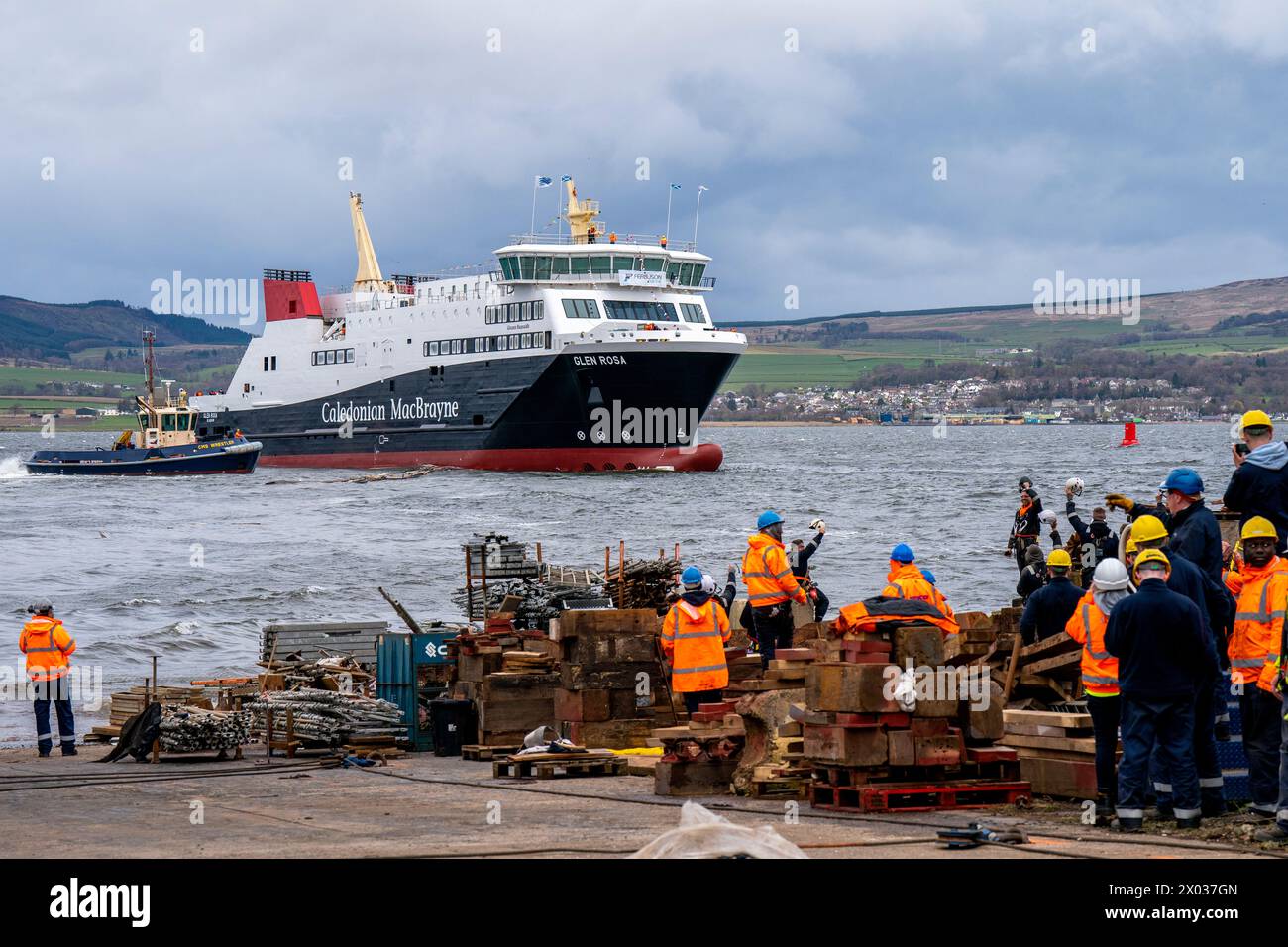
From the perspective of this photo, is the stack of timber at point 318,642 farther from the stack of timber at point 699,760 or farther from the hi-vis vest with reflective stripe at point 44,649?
the stack of timber at point 699,760

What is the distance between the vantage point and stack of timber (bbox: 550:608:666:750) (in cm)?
1220

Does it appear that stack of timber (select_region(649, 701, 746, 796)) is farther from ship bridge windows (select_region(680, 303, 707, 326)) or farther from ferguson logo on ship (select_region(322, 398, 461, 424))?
ferguson logo on ship (select_region(322, 398, 461, 424))

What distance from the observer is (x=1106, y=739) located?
8773 mm

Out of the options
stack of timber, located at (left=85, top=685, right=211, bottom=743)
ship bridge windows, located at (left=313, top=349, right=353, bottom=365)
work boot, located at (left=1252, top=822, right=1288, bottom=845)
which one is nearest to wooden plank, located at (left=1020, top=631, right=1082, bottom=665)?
work boot, located at (left=1252, top=822, right=1288, bottom=845)

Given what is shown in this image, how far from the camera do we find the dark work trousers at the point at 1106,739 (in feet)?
28.5

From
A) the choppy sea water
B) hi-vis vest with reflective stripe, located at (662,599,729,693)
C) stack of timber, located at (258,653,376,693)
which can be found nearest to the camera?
hi-vis vest with reflective stripe, located at (662,599,729,693)

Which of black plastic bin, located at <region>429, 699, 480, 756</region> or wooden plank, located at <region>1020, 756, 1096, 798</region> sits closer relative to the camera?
wooden plank, located at <region>1020, 756, 1096, 798</region>

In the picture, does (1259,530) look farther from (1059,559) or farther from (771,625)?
(771,625)

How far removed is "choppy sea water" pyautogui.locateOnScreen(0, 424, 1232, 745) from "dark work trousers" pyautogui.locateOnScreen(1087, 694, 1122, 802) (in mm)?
11556

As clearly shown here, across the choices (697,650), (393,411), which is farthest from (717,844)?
(393,411)

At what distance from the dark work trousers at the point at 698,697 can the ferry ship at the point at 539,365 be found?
43.1 metres
